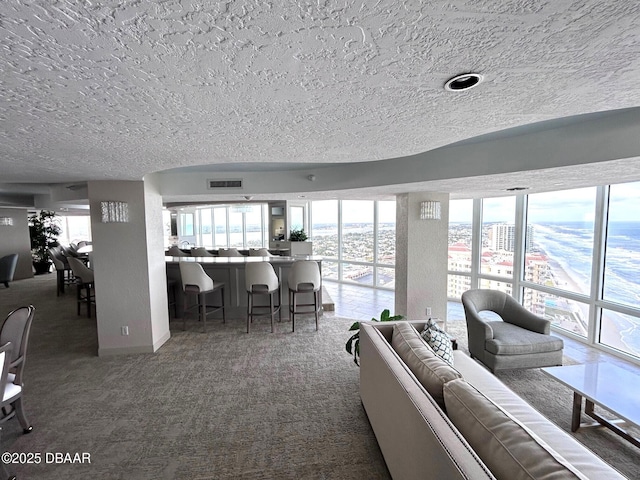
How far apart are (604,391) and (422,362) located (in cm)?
171

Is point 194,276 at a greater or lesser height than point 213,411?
greater

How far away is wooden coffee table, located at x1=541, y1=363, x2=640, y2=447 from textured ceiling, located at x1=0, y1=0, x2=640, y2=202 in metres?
2.11

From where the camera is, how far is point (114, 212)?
352cm

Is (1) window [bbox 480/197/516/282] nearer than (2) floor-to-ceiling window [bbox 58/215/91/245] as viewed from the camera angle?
Yes

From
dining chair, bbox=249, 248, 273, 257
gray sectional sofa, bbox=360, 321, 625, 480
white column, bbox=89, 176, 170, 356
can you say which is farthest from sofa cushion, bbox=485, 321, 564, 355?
dining chair, bbox=249, 248, 273, 257

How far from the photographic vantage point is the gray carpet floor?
202cm

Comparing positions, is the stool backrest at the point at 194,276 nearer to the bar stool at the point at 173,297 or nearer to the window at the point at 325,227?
the bar stool at the point at 173,297

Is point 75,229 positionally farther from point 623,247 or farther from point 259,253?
point 623,247

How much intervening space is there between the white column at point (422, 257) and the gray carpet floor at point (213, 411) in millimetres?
810

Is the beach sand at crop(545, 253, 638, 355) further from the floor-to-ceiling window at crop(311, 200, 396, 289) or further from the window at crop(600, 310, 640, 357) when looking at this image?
the floor-to-ceiling window at crop(311, 200, 396, 289)

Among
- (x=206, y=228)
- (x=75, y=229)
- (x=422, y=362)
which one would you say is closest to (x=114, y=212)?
(x=422, y=362)

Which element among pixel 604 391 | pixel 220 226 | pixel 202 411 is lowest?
pixel 202 411

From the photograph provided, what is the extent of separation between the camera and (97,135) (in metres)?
1.87

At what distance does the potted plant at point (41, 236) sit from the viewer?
9.14 metres
